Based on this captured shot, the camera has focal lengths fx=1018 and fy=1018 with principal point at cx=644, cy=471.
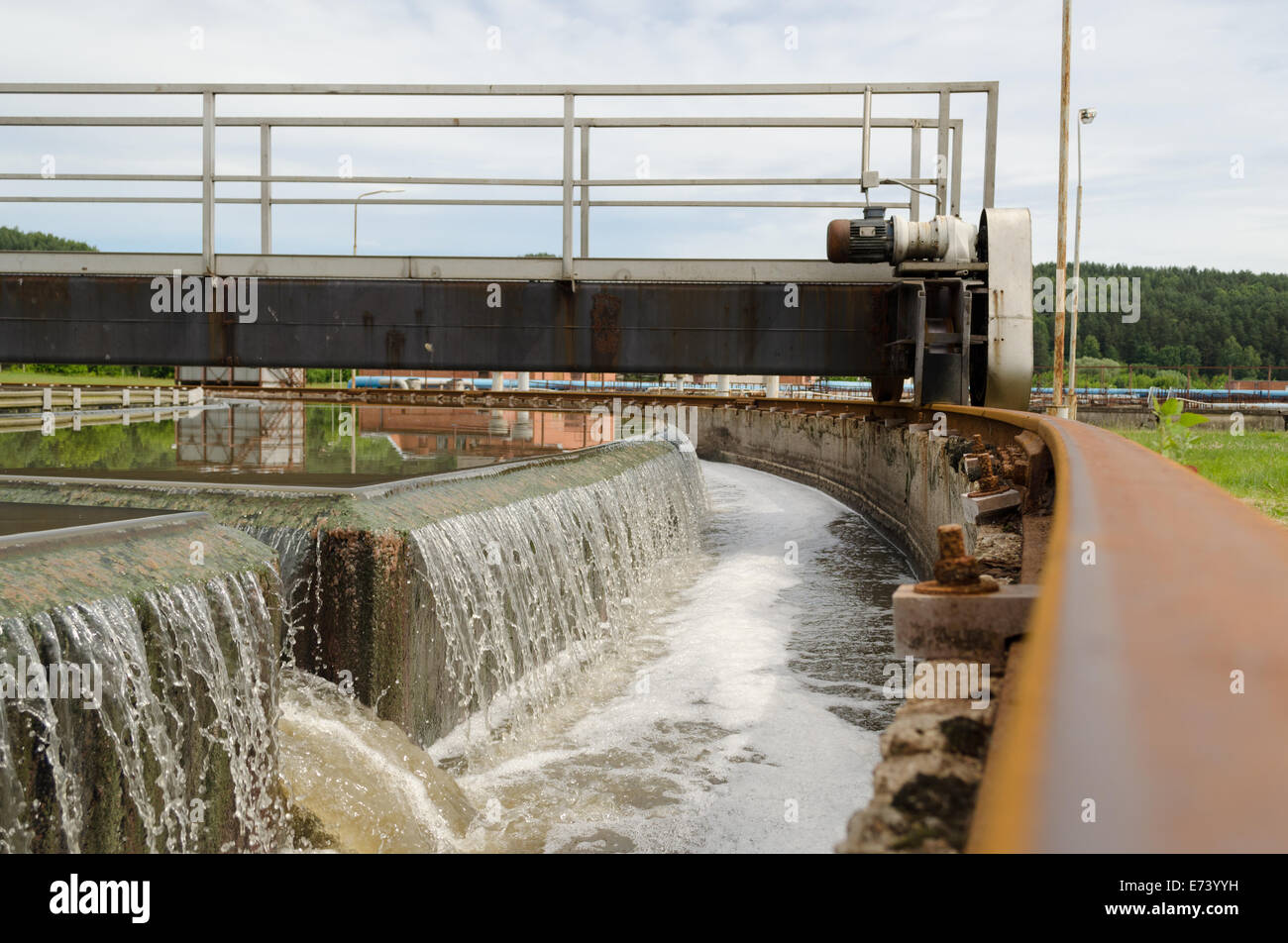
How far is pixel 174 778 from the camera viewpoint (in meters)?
3.56

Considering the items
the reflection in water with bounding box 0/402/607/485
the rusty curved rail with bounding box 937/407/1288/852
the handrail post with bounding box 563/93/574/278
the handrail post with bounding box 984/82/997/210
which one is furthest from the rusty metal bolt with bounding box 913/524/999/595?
the handrail post with bounding box 984/82/997/210

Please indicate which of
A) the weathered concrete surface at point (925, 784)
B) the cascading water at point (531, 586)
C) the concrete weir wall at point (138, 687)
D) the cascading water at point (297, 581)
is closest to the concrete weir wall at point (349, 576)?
the cascading water at point (297, 581)

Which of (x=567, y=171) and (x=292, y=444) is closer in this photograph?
(x=292, y=444)

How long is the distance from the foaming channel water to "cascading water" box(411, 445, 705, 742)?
32 mm

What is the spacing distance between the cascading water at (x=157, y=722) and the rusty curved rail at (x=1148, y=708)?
2837 millimetres

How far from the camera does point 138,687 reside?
3.40 meters

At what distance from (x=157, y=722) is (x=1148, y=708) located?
3367 millimetres

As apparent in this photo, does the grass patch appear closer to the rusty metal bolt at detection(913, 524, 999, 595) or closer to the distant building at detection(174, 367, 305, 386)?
the rusty metal bolt at detection(913, 524, 999, 595)

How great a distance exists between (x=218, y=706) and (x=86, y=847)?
79cm

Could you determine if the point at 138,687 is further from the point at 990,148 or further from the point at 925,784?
the point at 990,148

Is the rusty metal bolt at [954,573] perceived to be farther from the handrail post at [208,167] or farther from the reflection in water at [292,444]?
the handrail post at [208,167]

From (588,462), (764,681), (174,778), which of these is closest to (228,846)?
(174,778)

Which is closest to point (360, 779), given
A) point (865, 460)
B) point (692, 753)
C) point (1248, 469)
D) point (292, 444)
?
point (692, 753)
